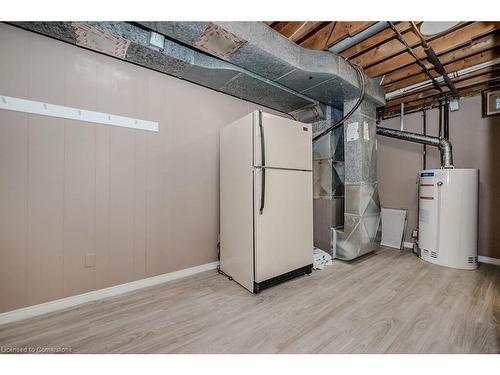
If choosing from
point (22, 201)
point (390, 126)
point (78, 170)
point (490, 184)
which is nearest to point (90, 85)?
point (78, 170)

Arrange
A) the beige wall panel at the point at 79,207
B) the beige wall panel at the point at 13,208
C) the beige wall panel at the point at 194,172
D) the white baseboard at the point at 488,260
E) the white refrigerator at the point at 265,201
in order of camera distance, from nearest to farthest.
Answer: the beige wall panel at the point at 13,208 → the beige wall panel at the point at 79,207 → the white refrigerator at the point at 265,201 → the beige wall panel at the point at 194,172 → the white baseboard at the point at 488,260

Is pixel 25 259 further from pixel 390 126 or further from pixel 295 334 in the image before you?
pixel 390 126

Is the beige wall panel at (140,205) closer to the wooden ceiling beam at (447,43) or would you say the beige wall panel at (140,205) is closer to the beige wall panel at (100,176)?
the beige wall panel at (100,176)

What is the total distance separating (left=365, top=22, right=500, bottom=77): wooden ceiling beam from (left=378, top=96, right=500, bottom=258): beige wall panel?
1415mm

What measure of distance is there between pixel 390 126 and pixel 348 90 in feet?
6.04

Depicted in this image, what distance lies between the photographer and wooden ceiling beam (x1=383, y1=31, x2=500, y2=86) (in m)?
2.33

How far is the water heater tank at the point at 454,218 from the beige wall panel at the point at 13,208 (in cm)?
458

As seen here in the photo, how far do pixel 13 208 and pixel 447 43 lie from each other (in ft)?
14.7

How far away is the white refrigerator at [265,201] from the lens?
2162 millimetres

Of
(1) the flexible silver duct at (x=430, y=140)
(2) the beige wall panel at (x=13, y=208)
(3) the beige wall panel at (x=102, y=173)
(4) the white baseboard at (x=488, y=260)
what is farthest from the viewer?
(1) the flexible silver duct at (x=430, y=140)

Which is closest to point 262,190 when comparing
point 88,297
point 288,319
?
point 288,319

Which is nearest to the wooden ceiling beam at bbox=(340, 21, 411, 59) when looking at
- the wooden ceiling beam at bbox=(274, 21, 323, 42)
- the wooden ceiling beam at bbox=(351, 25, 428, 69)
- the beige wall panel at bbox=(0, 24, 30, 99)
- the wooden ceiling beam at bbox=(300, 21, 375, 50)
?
the wooden ceiling beam at bbox=(351, 25, 428, 69)

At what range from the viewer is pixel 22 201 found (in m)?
1.75

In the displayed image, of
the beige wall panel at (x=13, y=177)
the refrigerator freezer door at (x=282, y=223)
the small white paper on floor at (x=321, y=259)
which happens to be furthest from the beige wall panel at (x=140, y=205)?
the small white paper on floor at (x=321, y=259)
